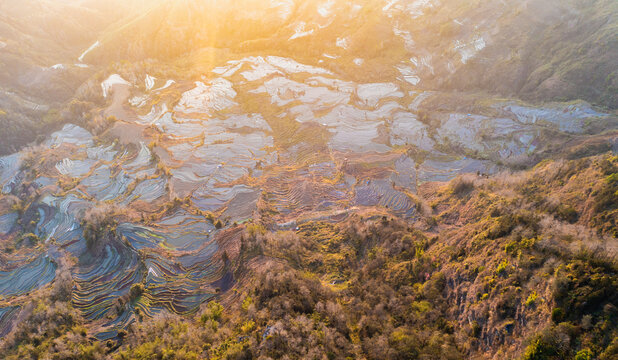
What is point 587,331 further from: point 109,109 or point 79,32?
point 79,32

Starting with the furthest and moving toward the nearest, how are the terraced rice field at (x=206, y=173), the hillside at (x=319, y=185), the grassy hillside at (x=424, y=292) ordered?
1. the terraced rice field at (x=206, y=173)
2. the hillside at (x=319, y=185)
3. the grassy hillside at (x=424, y=292)

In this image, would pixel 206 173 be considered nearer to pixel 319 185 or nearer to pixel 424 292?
pixel 319 185

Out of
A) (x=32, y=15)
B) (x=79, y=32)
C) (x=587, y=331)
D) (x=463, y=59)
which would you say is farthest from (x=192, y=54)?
(x=587, y=331)

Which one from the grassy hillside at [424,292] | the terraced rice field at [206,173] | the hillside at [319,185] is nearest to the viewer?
the grassy hillside at [424,292]

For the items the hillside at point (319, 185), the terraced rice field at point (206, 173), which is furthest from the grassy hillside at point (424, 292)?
the terraced rice field at point (206, 173)

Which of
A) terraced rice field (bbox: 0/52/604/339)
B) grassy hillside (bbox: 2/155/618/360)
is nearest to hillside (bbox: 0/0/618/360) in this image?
grassy hillside (bbox: 2/155/618/360)

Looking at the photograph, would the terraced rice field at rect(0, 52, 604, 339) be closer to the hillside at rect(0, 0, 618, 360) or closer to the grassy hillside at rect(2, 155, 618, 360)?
the hillside at rect(0, 0, 618, 360)

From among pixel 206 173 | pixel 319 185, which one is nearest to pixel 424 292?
pixel 319 185

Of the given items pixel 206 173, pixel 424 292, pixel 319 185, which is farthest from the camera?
pixel 206 173

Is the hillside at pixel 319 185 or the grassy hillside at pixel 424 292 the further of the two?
the hillside at pixel 319 185

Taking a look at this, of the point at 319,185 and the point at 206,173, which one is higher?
the point at 319,185

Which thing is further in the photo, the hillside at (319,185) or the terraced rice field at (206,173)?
the terraced rice field at (206,173)

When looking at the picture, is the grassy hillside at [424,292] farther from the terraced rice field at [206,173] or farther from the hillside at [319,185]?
the terraced rice field at [206,173]
